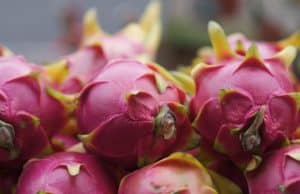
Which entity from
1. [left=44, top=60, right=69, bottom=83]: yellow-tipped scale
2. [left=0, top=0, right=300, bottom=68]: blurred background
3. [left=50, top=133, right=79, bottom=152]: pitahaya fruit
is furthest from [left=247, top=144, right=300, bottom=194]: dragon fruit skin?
[left=0, top=0, right=300, bottom=68]: blurred background

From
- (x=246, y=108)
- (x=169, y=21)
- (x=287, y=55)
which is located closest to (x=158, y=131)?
(x=246, y=108)

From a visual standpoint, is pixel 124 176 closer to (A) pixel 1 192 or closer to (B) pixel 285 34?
(A) pixel 1 192

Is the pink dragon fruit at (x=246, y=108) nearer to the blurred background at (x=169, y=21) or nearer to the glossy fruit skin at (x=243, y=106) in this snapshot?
the glossy fruit skin at (x=243, y=106)

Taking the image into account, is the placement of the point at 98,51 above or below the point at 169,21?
above

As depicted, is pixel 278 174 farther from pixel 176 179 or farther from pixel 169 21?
pixel 169 21

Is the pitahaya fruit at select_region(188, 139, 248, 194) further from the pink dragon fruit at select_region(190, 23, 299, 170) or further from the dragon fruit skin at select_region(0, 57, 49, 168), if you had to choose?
the dragon fruit skin at select_region(0, 57, 49, 168)
